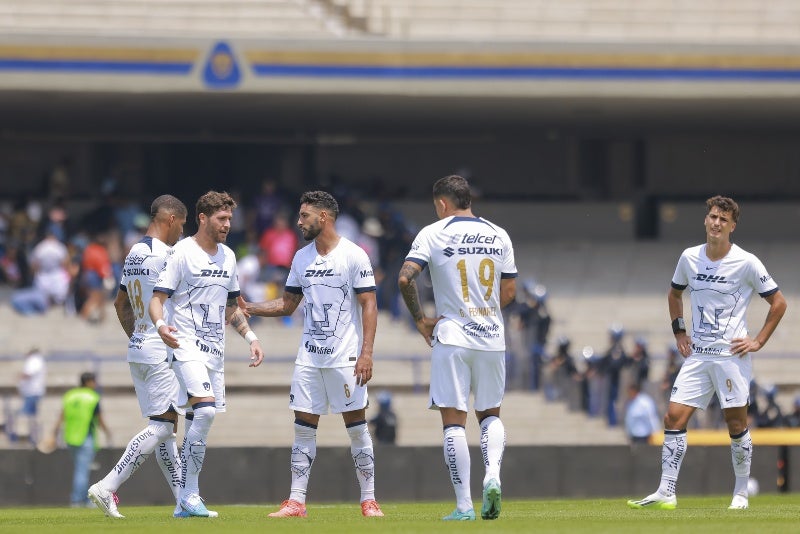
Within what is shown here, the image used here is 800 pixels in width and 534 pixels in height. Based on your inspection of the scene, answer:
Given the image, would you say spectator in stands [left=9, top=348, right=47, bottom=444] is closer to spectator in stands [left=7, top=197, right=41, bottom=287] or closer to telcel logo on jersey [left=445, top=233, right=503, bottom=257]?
spectator in stands [left=7, top=197, right=41, bottom=287]

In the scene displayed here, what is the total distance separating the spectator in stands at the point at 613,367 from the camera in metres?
24.5

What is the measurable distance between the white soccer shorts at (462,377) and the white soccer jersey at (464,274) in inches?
2.5

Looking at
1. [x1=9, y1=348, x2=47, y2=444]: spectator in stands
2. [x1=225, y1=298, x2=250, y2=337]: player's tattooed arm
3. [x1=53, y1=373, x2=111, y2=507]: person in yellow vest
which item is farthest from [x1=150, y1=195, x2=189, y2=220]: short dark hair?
[x1=9, y1=348, x2=47, y2=444]: spectator in stands

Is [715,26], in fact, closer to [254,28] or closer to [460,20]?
[460,20]

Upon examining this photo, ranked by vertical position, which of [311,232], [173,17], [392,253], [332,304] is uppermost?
[173,17]

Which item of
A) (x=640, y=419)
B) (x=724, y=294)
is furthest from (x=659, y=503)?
(x=640, y=419)

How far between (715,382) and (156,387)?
4400 millimetres

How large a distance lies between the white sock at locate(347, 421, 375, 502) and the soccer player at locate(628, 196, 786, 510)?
2.32m

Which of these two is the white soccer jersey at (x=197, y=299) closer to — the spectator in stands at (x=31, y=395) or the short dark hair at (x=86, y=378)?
the short dark hair at (x=86, y=378)

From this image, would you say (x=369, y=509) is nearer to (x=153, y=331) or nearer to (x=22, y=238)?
(x=153, y=331)

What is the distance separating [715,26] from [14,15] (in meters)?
12.5

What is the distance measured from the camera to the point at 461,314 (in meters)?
12.0

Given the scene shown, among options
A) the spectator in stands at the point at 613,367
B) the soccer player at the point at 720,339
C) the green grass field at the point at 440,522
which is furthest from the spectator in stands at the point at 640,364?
the soccer player at the point at 720,339

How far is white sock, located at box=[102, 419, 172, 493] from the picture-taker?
1255 centimetres
